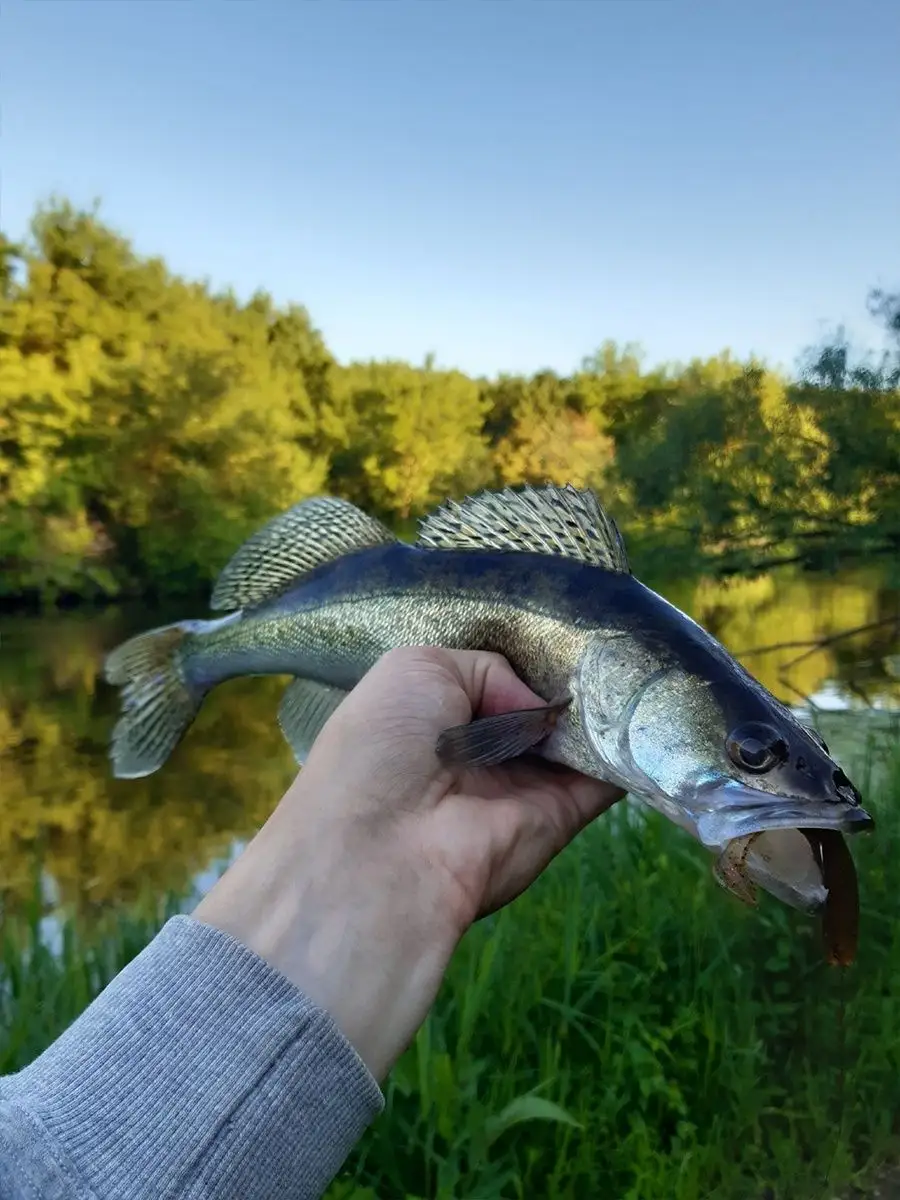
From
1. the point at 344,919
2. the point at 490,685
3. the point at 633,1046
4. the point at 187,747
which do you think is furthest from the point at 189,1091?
the point at 187,747

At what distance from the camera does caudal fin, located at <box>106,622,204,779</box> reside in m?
2.89

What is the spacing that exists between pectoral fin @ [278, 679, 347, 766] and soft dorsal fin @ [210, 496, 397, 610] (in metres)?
0.26

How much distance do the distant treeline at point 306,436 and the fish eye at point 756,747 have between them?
17.0ft

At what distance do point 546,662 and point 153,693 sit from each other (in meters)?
1.32

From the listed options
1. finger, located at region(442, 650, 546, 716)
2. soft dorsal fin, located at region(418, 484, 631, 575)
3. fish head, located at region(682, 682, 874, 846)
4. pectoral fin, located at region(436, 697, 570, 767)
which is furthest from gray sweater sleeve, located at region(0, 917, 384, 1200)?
soft dorsal fin, located at region(418, 484, 631, 575)

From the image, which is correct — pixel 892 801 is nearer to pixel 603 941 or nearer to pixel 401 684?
pixel 603 941

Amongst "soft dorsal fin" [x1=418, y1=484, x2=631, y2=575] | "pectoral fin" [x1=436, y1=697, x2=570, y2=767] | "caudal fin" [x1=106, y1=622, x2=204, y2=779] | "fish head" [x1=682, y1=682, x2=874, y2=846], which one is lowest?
"caudal fin" [x1=106, y1=622, x2=204, y2=779]

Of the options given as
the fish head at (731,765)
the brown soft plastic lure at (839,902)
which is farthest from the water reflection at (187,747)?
the brown soft plastic lure at (839,902)

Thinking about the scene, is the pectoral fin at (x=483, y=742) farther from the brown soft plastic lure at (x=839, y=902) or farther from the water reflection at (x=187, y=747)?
the water reflection at (x=187, y=747)

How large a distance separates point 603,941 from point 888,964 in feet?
3.65

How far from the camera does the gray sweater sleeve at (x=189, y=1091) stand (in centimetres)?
114

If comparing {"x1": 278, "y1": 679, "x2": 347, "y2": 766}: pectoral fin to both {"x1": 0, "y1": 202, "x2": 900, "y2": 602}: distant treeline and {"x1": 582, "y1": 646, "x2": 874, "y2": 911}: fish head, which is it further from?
{"x1": 0, "y1": 202, "x2": 900, "y2": 602}: distant treeline

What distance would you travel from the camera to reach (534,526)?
2.15m

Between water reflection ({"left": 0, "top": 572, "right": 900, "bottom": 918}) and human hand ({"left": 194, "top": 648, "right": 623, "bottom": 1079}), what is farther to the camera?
water reflection ({"left": 0, "top": 572, "right": 900, "bottom": 918})
